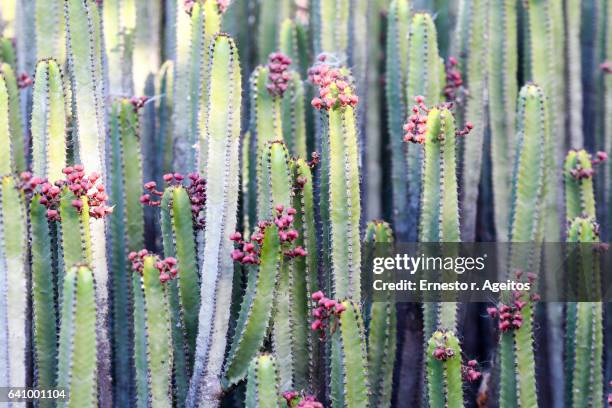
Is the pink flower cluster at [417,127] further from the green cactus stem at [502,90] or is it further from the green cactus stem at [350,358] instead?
the green cactus stem at [502,90]

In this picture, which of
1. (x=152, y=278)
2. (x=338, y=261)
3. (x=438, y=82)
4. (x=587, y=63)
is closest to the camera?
(x=152, y=278)

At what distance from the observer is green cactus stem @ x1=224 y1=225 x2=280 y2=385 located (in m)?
4.01

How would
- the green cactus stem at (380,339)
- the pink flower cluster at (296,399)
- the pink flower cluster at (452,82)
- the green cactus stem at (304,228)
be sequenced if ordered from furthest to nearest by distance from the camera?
the pink flower cluster at (452,82), the green cactus stem at (380,339), the green cactus stem at (304,228), the pink flower cluster at (296,399)

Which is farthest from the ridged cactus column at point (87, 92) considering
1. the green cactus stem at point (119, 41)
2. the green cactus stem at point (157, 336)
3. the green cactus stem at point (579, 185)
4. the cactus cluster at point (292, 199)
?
the green cactus stem at point (579, 185)

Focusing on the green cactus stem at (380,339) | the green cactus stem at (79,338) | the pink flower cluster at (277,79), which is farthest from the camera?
the pink flower cluster at (277,79)

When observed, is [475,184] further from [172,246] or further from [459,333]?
[172,246]

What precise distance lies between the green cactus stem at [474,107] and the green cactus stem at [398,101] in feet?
1.24

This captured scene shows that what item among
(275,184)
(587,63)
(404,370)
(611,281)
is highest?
(587,63)

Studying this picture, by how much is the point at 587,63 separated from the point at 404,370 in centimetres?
274

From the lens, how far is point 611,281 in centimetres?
500

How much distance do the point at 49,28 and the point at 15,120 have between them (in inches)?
22.1

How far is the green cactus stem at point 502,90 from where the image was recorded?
5.55 m

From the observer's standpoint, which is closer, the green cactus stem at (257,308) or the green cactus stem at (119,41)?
the green cactus stem at (257,308)

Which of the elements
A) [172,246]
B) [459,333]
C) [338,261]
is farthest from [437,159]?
[172,246]
